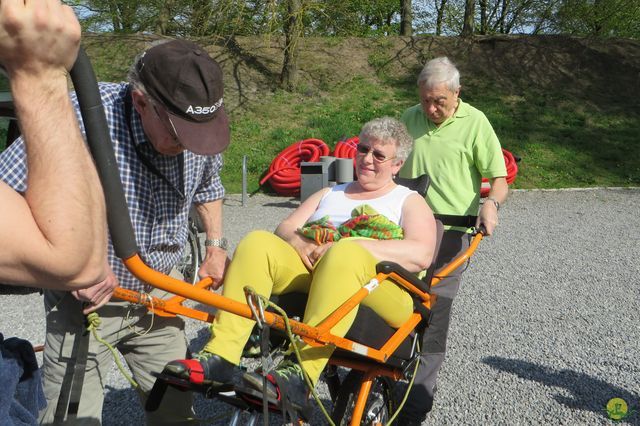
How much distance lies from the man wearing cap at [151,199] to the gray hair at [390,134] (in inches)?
37.4

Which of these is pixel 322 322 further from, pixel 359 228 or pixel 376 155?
pixel 376 155

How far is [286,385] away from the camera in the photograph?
7.70 ft

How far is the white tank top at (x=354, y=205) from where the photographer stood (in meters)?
3.34

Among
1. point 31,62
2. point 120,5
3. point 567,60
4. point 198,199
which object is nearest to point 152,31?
point 120,5

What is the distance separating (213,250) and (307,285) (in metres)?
0.47

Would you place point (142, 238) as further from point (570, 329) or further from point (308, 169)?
point (308, 169)

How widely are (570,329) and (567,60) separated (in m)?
13.9

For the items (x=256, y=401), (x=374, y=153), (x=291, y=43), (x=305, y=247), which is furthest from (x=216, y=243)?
(x=291, y=43)

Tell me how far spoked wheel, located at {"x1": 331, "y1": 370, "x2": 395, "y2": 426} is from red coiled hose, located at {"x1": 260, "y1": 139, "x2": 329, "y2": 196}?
8.75 metres

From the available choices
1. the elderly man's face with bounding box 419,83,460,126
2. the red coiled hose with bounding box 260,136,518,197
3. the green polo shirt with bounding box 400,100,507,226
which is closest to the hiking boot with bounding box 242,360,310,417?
the green polo shirt with bounding box 400,100,507,226

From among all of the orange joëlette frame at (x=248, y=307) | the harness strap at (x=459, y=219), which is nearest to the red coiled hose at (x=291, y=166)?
the harness strap at (x=459, y=219)

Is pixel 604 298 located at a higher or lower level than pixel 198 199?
lower

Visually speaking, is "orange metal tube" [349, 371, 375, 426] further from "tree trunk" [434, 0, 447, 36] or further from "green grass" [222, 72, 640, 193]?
"tree trunk" [434, 0, 447, 36]

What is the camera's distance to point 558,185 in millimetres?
12836
